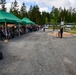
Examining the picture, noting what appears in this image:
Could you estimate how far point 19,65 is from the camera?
9.86 m

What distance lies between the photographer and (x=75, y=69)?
8984 millimetres

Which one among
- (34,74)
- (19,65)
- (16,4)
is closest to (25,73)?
(34,74)

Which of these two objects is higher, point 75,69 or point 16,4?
point 16,4

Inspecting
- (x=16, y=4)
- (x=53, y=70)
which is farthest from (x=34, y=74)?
(x=16, y=4)

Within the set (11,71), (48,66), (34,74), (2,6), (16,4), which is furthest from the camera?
(16,4)

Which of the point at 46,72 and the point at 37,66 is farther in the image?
the point at 37,66

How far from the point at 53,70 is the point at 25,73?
4.13 ft

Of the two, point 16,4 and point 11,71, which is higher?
point 16,4

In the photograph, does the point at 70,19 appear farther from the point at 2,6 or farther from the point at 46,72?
the point at 46,72

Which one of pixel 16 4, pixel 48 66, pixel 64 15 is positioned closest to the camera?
pixel 48 66

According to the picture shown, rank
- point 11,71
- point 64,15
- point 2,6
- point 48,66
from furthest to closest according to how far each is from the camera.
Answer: point 64,15
point 2,6
point 48,66
point 11,71

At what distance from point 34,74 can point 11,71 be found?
109 cm

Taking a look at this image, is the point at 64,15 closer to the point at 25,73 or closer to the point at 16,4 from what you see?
the point at 16,4

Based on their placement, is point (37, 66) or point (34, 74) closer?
point (34, 74)
